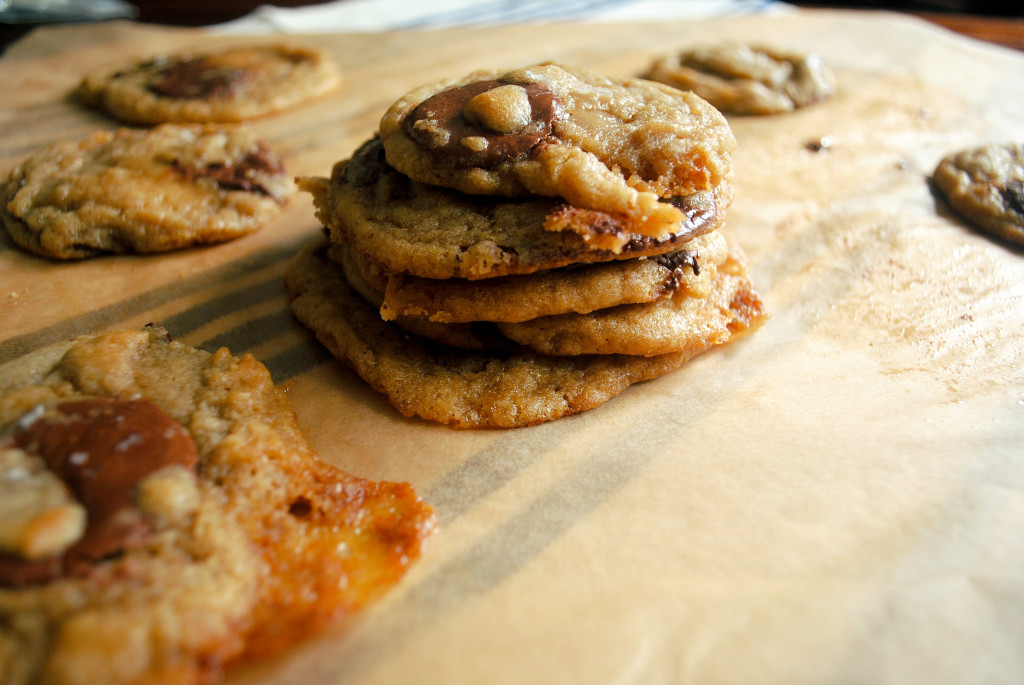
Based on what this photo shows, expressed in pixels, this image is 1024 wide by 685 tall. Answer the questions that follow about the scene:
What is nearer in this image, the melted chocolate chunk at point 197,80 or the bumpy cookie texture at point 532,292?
the bumpy cookie texture at point 532,292

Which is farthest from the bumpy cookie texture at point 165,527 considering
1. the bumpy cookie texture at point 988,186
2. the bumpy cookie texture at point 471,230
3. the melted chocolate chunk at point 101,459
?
the bumpy cookie texture at point 988,186

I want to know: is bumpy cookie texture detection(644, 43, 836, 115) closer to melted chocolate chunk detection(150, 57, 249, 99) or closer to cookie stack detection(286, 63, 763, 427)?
cookie stack detection(286, 63, 763, 427)

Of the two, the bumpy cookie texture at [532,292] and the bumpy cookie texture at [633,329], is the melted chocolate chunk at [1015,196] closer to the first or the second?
the bumpy cookie texture at [633,329]

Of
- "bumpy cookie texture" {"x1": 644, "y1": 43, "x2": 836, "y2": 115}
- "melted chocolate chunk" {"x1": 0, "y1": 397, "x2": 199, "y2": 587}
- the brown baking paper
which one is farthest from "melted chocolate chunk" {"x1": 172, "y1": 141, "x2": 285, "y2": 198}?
"bumpy cookie texture" {"x1": 644, "y1": 43, "x2": 836, "y2": 115}

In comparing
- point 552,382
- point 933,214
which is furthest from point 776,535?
point 933,214

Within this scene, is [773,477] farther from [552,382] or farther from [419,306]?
[419,306]

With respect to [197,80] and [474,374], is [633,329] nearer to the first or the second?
[474,374]
